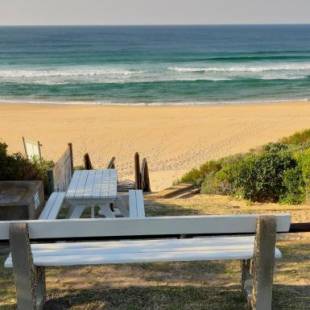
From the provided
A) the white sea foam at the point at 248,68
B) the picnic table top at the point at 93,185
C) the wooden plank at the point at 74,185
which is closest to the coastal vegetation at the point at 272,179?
the picnic table top at the point at 93,185

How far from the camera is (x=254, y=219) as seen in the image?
137 inches

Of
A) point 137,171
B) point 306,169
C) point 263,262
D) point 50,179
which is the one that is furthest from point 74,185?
point 137,171

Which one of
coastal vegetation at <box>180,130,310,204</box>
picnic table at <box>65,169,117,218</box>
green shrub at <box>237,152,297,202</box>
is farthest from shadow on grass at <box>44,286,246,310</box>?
green shrub at <box>237,152,297,202</box>

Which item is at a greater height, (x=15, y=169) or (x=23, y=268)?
(x=15, y=169)

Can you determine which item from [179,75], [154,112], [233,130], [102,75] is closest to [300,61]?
[179,75]

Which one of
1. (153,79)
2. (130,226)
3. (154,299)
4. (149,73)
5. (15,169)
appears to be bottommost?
(154,299)

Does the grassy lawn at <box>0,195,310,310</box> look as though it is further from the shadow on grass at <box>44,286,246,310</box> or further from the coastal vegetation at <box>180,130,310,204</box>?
the coastal vegetation at <box>180,130,310,204</box>

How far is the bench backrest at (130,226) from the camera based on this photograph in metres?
3.35

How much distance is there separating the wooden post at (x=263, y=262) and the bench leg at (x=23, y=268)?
132cm

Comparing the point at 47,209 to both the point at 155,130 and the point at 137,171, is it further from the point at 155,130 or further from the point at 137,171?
the point at 155,130

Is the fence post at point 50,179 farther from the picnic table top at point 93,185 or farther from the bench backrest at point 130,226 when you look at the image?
the bench backrest at point 130,226

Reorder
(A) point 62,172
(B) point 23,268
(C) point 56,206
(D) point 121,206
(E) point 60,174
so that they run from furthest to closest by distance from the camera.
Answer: (A) point 62,172 → (E) point 60,174 → (D) point 121,206 → (C) point 56,206 → (B) point 23,268

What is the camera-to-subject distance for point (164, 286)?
4.43 m

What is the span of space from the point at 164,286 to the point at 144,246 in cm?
81
